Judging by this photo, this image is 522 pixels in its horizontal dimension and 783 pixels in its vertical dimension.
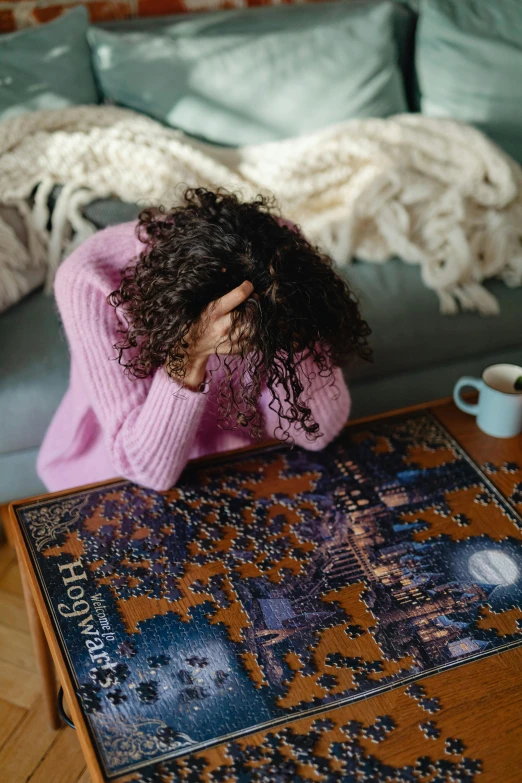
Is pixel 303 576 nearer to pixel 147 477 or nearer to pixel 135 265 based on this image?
pixel 147 477

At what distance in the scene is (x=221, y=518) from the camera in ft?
3.56

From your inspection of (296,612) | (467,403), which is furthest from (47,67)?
(296,612)

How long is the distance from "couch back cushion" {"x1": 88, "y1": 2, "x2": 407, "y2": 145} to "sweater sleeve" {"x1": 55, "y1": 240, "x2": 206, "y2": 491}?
915mm

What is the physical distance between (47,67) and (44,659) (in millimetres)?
1435

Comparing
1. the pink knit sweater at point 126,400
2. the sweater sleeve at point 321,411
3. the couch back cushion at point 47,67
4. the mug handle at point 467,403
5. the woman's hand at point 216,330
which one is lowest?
the mug handle at point 467,403

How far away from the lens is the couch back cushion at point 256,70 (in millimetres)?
1901

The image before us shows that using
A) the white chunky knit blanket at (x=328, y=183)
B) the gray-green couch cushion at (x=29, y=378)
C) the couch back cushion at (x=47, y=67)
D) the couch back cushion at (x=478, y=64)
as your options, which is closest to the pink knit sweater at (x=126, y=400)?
the gray-green couch cushion at (x=29, y=378)

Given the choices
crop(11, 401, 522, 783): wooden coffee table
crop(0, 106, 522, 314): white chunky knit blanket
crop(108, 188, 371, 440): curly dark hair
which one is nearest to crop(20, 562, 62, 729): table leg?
crop(11, 401, 522, 783): wooden coffee table

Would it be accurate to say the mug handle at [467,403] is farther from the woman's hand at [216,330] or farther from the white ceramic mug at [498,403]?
the woman's hand at [216,330]

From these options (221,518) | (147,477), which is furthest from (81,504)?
(221,518)

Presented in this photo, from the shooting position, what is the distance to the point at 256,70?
1.94 meters

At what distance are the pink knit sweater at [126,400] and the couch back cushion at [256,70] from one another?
0.79m

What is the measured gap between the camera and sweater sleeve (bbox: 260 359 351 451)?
120 centimetres

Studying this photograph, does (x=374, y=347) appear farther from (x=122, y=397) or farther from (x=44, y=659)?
(x=44, y=659)
